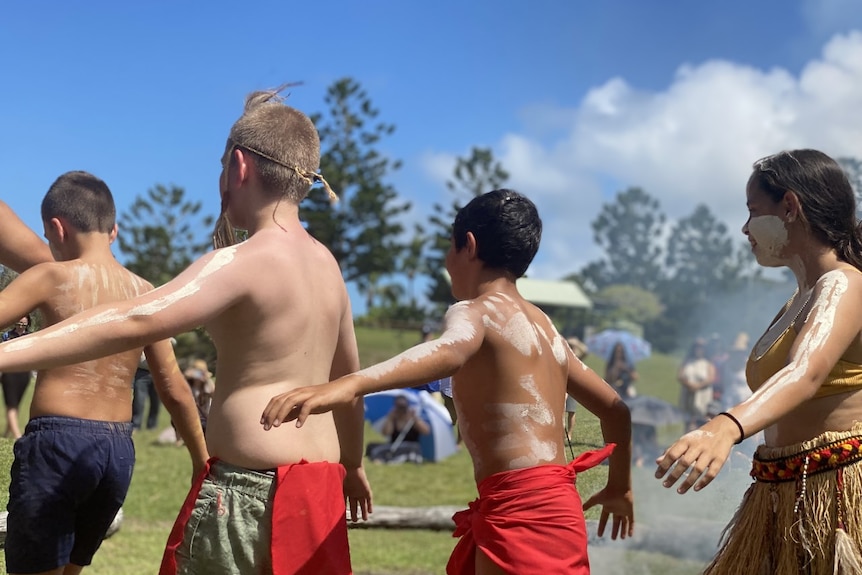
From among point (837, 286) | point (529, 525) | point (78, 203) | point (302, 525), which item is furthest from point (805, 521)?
point (78, 203)

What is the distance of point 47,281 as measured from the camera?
3258 mm

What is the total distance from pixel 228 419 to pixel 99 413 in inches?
43.5

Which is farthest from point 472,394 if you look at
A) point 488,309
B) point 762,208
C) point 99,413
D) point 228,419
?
point 99,413

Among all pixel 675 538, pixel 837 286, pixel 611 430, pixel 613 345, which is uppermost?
pixel 613 345

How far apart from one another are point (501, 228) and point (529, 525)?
0.89m

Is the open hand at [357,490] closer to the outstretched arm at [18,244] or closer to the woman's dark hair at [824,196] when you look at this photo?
the outstretched arm at [18,244]

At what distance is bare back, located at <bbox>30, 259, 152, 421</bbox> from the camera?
10.8ft

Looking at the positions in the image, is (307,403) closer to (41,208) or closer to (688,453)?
(688,453)

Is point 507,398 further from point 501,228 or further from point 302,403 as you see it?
point 302,403

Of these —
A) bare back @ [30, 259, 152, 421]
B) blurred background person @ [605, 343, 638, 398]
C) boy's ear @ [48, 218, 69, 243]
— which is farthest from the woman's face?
blurred background person @ [605, 343, 638, 398]

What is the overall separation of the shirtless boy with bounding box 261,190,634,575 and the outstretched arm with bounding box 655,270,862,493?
55cm

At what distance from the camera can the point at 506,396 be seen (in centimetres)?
268

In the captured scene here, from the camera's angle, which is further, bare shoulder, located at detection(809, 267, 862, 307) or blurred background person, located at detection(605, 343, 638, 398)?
blurred background person, located at detection(605, 343, 638, 398)

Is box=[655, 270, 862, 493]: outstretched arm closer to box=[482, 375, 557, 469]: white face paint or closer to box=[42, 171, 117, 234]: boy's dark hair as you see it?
box=[482, 375, 557, 469]: white face paint
